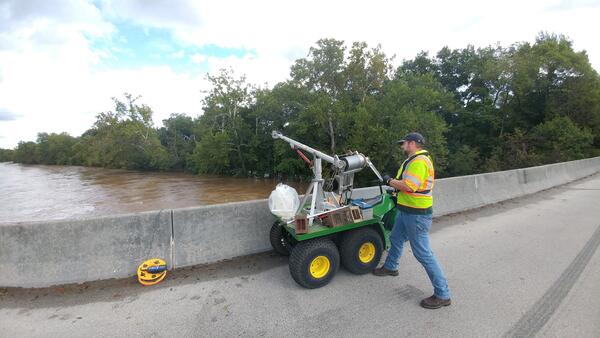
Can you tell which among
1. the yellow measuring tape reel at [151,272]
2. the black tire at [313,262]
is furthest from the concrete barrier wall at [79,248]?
the black tire at [313,262]

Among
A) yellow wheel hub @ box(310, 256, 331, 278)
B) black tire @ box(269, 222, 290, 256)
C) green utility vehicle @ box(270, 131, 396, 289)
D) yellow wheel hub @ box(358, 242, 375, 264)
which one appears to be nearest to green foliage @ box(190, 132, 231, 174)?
black tire @ box(269, 222, 290, 256)

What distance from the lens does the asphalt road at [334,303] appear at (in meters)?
2.75

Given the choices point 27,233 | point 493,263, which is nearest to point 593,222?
point 493,263

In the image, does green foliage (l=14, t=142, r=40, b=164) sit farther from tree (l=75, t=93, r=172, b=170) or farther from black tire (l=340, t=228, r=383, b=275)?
black tire (l=340, t=228, r=383, b=275)

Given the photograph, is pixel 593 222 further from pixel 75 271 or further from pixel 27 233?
pixel 27 233

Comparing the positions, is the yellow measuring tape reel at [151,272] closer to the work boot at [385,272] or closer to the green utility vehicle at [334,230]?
the green utility vehicle at [334,230]

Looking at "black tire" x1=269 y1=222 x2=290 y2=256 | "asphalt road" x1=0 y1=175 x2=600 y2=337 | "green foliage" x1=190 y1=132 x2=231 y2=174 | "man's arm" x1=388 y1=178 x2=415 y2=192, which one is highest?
"green foliage" x1=190 y1=132 x2=231 y2=174

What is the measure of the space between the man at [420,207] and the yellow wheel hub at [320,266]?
3.22 feet

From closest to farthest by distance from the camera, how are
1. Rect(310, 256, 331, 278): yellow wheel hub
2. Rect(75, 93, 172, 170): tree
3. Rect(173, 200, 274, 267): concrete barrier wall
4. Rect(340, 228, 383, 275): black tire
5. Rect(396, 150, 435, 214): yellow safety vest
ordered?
Rect(396, 150, 435, 214): yellow safety vest, Rect(310, 256, 331, 278): yellow wheel hub, Rect(340, 228, 383, 275): black tire, Rect(173, 200, 274, 267): concrete barrier wall, Rect(75, 93, 172, 170): tree

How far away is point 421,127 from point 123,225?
23316mm

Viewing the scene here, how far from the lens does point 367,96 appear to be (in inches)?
1083

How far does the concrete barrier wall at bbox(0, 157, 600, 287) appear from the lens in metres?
3.43

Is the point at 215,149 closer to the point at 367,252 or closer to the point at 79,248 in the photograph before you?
the point at 79,248

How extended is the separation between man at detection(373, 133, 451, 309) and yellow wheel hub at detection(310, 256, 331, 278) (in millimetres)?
981
